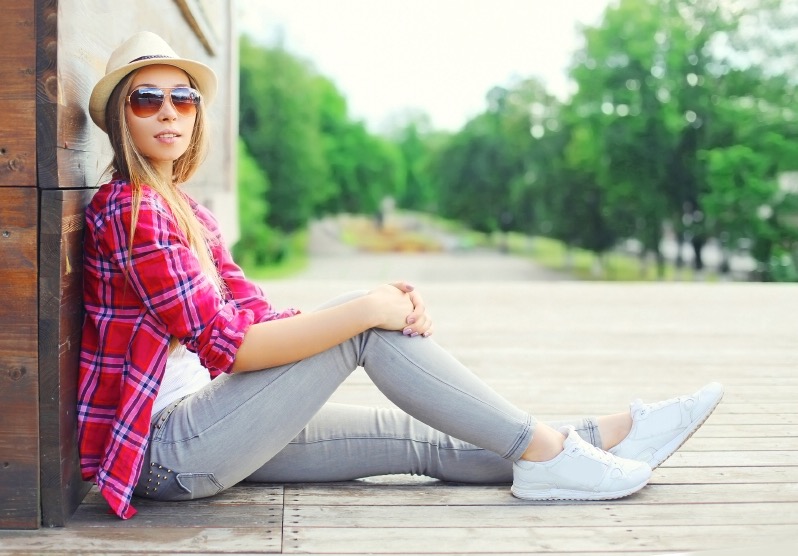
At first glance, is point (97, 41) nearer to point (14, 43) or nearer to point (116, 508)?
point (14, 43)

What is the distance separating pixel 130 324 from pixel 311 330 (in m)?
0.36

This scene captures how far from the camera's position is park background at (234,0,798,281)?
28.2 m

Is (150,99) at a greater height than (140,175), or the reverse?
(150,99)

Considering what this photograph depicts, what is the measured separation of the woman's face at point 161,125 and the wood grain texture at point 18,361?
255 mm

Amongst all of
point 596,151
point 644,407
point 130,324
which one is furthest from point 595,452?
point 596,151

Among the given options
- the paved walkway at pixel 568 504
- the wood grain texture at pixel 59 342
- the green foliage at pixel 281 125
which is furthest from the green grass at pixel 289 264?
the wood grain texture at pixel 59 342

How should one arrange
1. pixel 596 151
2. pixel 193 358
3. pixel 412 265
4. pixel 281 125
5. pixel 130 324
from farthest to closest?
pixel 412 265 < pixel 281 125 < pixel 596 151 < pixel 193 358 < pixel 130 324

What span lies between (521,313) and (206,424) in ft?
12.3

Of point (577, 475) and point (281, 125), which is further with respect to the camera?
point (281, 125)

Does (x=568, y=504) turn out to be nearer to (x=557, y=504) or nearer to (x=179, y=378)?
(x=557, y=504)

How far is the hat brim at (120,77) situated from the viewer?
181 centimetres

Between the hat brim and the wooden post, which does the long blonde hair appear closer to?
the hat brim

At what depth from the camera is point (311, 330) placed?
1.83 metres

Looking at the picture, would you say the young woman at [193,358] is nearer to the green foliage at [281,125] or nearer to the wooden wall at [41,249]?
the wooden wall at [41,249]
